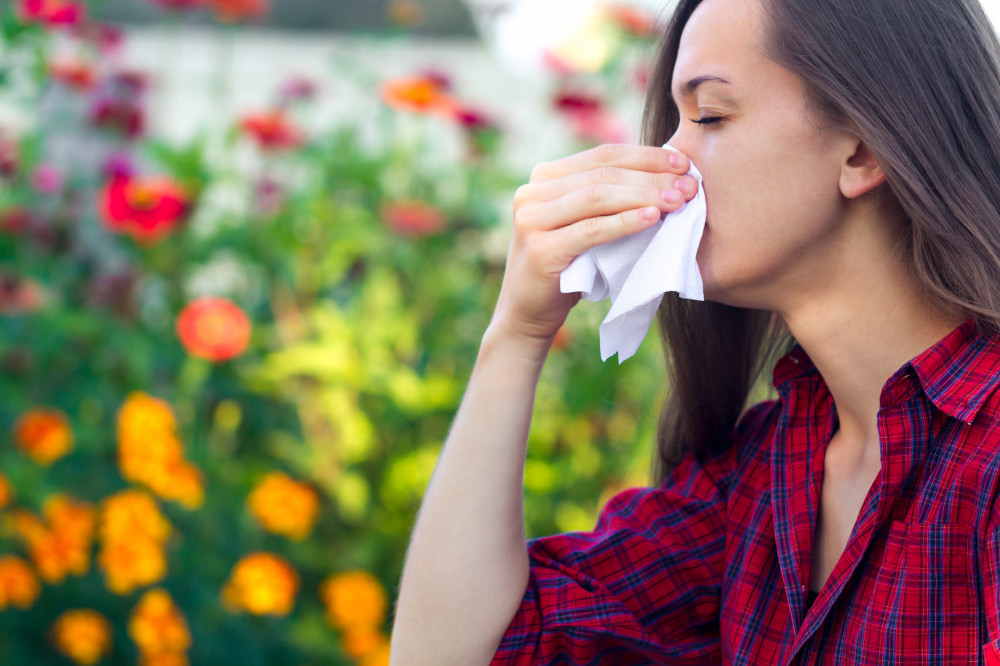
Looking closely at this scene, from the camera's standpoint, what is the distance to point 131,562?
1987 mm

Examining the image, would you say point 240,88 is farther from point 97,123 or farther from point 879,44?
point 879,44

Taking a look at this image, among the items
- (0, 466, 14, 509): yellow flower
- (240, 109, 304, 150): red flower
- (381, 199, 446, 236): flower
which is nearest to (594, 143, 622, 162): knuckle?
(381, 199, 446, 236): flower

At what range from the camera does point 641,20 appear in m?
2.50

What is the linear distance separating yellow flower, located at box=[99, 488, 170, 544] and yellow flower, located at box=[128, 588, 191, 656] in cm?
12

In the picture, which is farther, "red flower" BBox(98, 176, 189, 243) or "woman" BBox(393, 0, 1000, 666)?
"red flower" BBox(98, 176, 189, 243)

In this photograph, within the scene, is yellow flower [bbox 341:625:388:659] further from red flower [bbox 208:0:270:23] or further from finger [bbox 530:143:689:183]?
red flower [bbox 208:0:270:23]

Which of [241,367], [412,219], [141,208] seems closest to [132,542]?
[241,367]

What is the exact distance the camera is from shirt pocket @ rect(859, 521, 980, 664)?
0.94 metres

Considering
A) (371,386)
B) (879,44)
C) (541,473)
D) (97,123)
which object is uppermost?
(97,123)

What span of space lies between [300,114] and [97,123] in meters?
0.69

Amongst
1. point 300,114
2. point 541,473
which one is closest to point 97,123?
point 300,114

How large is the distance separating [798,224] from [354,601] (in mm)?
1326

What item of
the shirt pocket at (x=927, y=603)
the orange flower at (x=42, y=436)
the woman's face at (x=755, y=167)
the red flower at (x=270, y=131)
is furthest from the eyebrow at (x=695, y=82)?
the orange flower at (x=42, y=436)

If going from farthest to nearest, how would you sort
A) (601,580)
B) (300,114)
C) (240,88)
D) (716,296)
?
1. (240,88)
2. (300,114)
3. (601,580)
4. (716,296)
